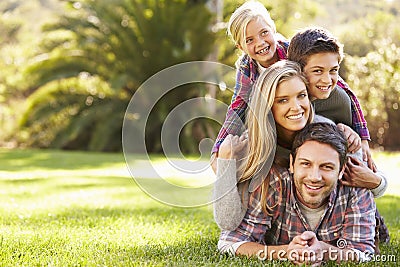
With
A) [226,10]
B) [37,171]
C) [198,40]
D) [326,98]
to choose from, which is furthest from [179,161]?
[226,10]

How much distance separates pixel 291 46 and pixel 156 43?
411 inches

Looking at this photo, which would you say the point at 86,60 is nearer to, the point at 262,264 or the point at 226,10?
the point at 226,10

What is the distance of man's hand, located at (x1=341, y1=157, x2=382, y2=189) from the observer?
309 centimetres

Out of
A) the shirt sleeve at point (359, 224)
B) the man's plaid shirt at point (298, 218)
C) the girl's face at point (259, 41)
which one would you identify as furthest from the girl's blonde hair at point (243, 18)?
the shirt sleeve at point (359, 224)

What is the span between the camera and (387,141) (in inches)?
559

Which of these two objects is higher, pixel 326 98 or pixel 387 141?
pixel 387 141

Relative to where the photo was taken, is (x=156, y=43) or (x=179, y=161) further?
(x=156, y=43)

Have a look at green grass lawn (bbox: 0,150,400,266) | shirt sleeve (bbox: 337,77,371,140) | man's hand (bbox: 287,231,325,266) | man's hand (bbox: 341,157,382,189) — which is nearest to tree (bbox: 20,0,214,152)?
green grass lawn (bbox: 0,150,400,266)

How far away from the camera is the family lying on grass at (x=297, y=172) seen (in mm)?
2975

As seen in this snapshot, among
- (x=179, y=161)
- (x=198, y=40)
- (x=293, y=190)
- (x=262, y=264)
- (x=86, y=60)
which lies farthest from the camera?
(x=86, y=60)

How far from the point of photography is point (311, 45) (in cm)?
311

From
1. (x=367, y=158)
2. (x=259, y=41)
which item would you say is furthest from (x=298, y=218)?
(x=259, y=41)

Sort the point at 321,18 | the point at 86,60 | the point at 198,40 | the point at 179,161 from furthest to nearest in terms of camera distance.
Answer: the point at 321,18
the point at 86,60
the point at 198,40
the point at 179,161

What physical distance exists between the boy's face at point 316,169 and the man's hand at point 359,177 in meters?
0.12
